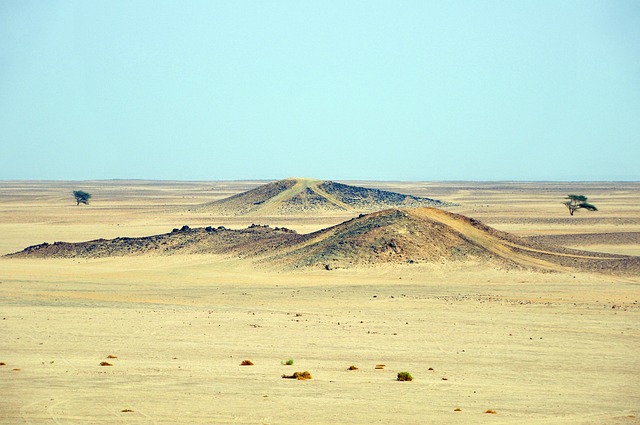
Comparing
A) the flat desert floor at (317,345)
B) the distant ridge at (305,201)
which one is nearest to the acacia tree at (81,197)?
the distant ridge at (305,201)

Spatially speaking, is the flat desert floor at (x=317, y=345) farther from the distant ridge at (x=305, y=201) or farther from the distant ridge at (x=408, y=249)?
the distant ridge at (x=305, y=201)

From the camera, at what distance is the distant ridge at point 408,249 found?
137ft

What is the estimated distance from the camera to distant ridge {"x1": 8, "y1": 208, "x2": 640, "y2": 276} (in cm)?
4191

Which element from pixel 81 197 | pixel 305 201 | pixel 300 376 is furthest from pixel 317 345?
pixel 81 197

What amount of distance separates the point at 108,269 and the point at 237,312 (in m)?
17.9

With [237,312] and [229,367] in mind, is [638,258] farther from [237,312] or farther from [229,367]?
[229,367]

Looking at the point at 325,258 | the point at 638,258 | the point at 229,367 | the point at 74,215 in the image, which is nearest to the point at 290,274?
the point at 325,258

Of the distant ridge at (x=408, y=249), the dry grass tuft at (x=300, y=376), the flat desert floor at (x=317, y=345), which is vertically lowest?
the flat desert floor at (x=317, y=345)

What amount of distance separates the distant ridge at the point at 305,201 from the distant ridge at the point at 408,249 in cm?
4340

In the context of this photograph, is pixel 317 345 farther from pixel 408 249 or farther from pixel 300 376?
pixel 408 249

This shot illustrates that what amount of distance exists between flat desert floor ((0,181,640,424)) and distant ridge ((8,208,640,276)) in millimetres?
1283

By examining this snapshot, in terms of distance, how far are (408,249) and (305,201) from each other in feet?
180

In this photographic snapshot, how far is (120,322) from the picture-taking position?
27.3m

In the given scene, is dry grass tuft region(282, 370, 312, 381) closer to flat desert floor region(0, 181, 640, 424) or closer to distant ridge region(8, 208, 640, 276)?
flat desert floor region(0, 181, 640, 424)
